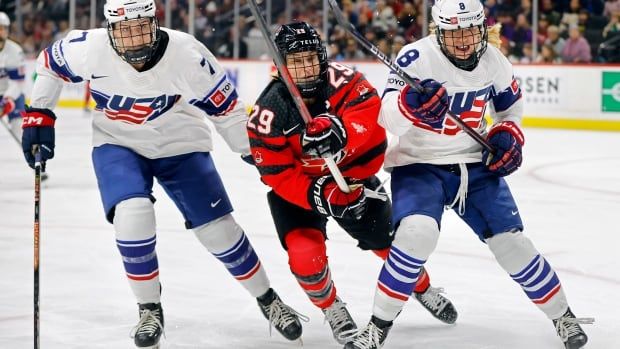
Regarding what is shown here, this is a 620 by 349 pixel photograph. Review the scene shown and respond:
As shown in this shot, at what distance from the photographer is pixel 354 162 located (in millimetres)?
3182

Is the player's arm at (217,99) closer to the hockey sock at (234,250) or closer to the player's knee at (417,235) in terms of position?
the hockey sock at (234,250)

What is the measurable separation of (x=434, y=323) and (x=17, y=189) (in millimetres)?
3908

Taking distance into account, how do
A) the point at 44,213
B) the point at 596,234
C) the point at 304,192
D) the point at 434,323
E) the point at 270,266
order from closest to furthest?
the point at 304,192 < the point at 434,323 < the point at 270,266 < the point at 596,234 < the point at 44,213

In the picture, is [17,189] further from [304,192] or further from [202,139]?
[304,192]

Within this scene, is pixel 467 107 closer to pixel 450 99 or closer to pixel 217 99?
pixel 450 99

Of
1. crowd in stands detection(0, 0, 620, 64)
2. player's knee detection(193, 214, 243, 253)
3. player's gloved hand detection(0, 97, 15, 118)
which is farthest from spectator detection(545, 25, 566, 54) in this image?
player's knee detection(193, 214, 243, 253)

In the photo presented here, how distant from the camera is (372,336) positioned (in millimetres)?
2949

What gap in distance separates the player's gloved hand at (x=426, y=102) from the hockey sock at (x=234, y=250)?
2.34ft

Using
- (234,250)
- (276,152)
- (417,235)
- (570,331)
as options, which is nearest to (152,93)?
(276,152)

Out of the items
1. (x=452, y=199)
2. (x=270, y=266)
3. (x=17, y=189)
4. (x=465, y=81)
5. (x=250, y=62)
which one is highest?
(x=465, y=81)

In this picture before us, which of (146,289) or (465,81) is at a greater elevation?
(465,81)

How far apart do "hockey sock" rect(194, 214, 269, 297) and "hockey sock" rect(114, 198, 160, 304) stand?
0.23 metres

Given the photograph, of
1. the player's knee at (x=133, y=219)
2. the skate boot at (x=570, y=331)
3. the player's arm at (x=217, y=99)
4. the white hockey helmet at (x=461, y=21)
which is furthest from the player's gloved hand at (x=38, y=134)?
the skate boot at (x=570, y=331)

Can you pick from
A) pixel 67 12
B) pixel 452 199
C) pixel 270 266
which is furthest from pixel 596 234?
pixel 67 12
